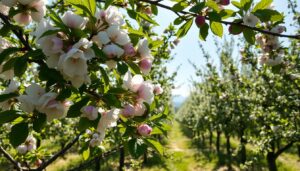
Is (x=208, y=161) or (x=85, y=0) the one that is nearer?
(x=85, y=0)

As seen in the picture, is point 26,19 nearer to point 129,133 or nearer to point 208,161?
point 129,133

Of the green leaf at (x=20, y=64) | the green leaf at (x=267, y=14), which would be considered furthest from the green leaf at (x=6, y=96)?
the green leaf at (x=267, y=14)

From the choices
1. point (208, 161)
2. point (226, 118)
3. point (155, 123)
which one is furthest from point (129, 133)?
Answer: point (208, 161)

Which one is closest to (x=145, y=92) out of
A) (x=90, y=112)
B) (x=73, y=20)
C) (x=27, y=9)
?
(x=90, y=112)

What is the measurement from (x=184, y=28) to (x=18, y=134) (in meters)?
Answer: 1.14

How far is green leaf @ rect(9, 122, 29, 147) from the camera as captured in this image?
1.51 meters

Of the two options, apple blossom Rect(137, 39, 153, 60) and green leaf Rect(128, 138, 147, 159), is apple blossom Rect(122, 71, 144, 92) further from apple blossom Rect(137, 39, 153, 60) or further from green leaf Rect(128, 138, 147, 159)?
green leaf Rect(128, 138, 147, 159)

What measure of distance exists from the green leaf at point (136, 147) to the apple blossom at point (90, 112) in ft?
0.84

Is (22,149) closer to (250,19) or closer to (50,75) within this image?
(50,75)

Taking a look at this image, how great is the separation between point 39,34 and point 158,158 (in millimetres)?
1181

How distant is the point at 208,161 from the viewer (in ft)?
59.7

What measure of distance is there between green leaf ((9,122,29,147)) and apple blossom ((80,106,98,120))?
285 millimetres

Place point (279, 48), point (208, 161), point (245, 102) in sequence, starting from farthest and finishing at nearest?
point (208, 161) → point (245, 102) → point (279, 48)

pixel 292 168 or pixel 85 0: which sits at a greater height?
pixel 85 0
